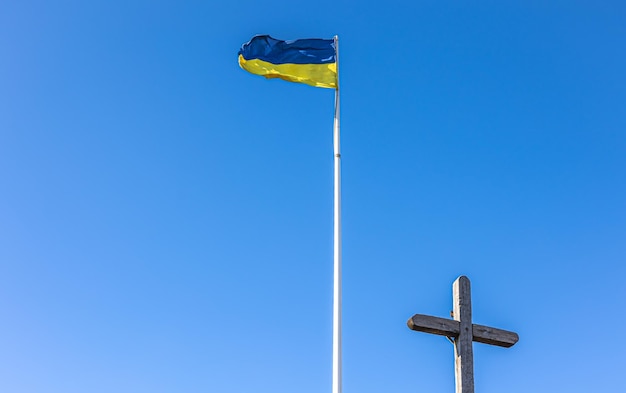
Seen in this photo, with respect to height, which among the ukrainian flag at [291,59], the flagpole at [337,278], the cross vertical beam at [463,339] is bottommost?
the cross vertical beam at [463,339]

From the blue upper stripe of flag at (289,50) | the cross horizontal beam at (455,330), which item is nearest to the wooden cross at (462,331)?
the cross horizontal beam at (455,330)

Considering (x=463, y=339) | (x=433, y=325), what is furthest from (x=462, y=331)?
(x=433, y=325)

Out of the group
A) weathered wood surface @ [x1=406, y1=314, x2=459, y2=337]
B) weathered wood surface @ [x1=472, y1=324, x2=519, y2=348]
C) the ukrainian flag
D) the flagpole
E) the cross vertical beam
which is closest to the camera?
the cross vertical beam

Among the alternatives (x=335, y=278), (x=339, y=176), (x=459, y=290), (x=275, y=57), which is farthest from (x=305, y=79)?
(x=459, y=290)

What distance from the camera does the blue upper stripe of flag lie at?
55.1 ft

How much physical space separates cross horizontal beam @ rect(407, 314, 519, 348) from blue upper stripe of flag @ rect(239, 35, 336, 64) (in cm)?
845

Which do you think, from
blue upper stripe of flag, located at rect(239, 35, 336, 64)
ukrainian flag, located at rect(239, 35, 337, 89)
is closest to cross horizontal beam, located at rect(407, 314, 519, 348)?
ukrainian flag, located at rect(239, 35, 337, 89)

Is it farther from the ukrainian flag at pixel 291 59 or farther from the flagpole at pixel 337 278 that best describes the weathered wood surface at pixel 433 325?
the ukrainian flag at pixel 291 59

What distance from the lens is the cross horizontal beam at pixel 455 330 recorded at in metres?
9.48

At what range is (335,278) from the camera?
42.7 ft

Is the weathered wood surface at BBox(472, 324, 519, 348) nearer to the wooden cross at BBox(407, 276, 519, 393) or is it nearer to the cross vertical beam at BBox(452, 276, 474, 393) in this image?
the wooden cross at BBox(407, 276, 519, 393)

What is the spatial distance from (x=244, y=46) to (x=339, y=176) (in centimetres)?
425

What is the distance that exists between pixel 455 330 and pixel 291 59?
885 cm

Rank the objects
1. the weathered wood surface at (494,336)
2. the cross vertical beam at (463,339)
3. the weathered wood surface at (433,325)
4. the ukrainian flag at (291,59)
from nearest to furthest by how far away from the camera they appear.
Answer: the cross vertical beam at (463,339) < the weathered wood surface at (433,325) < the weathered wood surface at (494,336) < the ukrainian flag at (291,59)
